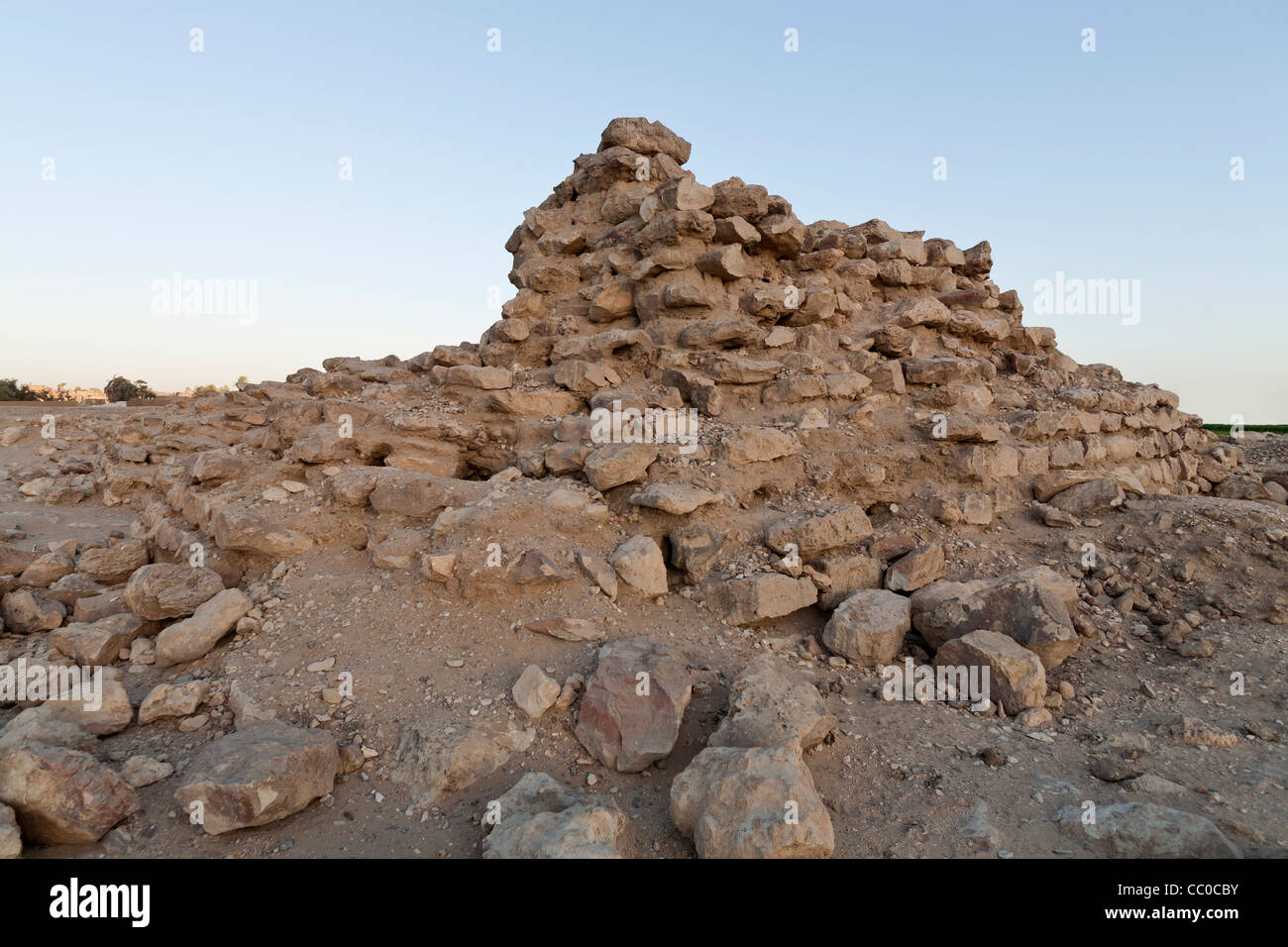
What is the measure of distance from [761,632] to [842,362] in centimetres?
472

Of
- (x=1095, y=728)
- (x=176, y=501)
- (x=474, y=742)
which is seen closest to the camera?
(x=474, y=742)

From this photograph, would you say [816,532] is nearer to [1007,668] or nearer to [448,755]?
[1007,668]

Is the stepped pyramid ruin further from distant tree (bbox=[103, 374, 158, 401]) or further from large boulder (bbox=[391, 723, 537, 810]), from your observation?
distant tree (bbox=[103, 374, 158, 401])

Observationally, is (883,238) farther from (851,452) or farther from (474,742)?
(474,742)

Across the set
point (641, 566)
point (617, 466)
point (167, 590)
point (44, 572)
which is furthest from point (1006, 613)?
point (44, 572)

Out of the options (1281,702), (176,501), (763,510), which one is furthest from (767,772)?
Result: (176,501)

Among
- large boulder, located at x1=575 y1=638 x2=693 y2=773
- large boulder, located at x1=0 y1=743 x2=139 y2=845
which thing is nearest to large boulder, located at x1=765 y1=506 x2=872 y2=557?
large boulder, located at x1=575 y1=638 x2=693 y2=773

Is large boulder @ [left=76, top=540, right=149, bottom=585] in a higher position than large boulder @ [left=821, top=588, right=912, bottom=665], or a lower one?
higher

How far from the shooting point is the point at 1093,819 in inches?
141

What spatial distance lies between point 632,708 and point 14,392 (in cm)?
2915

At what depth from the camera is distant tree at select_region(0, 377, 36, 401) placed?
70.8 ft

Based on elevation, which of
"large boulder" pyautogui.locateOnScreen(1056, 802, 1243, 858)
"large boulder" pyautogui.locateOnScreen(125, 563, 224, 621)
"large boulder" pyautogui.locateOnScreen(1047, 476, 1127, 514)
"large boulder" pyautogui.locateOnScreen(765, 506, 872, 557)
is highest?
"large boulder" pyautogui.locateOnScreen(1047, 476, 1127, 514)

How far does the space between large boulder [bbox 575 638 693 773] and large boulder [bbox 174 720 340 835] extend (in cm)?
165

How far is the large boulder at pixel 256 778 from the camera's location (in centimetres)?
347
